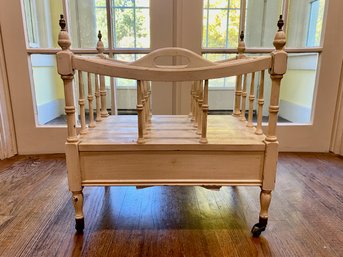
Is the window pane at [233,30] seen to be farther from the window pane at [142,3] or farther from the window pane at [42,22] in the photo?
the window pane at [42,22]

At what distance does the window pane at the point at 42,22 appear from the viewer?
150 centimetres

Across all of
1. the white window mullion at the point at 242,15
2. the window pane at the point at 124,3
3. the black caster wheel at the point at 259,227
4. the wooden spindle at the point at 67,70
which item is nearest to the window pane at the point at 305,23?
the white window mullion at the point at 242,15

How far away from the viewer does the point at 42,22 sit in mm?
1556

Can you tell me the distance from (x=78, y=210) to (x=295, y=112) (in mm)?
1475

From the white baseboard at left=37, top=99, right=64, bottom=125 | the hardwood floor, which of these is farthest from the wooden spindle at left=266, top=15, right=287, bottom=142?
the white baseboard at left=37, top=99, right=64, bottom=125

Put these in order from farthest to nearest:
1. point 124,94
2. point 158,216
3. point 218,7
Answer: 1. point 124,94
2. point 218,7
3. point 158,216

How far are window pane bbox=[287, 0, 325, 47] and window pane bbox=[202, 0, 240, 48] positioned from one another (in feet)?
1.05

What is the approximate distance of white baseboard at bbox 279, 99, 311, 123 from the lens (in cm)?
169

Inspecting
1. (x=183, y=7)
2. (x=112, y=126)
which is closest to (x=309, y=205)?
(x=112, y=126)

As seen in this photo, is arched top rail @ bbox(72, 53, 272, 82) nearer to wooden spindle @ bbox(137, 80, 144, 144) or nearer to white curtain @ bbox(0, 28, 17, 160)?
wooden spindle @ bbox(137, 80, 144, 144)

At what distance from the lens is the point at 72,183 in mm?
820

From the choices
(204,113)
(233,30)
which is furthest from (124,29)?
(204,113)

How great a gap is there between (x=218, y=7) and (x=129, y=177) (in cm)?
120

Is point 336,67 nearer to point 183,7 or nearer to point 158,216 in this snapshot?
point 183,7
